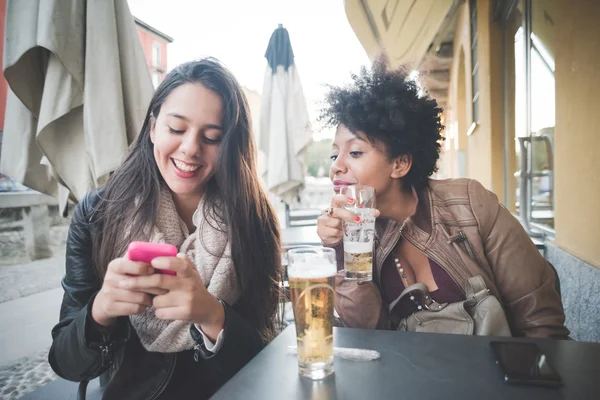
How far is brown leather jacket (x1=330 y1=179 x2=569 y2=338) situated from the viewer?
4.74ft

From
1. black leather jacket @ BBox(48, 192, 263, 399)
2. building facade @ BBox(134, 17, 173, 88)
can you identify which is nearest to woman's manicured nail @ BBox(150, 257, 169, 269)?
black leather jacket @ BBox(48, 192, 263, 399)

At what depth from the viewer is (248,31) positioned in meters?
7.40

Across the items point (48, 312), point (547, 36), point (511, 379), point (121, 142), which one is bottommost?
point (48, 312)

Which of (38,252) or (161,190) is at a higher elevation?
(161,190)

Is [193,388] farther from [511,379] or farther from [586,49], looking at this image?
[586,49]

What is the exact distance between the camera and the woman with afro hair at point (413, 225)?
1.49 m

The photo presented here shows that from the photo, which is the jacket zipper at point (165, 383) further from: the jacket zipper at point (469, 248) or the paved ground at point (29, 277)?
the paved ground at point (29, 277)

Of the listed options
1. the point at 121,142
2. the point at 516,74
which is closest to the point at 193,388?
the point at 121,142

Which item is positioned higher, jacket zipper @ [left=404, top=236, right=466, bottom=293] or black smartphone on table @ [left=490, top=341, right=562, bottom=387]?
jacket zipper @ [left=404, top=236, right=466, bottom=293]

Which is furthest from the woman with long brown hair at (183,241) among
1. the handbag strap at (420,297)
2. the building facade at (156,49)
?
the building facade at (156,49)

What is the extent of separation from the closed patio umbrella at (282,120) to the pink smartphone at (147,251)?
3.39m

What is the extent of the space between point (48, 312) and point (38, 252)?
1566mm

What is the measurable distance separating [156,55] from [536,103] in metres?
11.3

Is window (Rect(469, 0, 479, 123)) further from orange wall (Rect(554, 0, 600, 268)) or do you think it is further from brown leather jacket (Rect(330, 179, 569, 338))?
brown leather jacket (Rect(330, 179, 569, 338))
